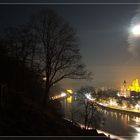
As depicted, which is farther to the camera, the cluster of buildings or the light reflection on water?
the light reflection on water

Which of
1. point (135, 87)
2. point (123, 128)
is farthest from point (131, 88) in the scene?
point (123, 128)

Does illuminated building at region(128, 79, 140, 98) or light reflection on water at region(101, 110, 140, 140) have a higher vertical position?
illuminated building at region(128, 79, 140, 98)

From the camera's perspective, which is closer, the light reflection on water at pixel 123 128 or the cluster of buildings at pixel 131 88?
the cluster of buildings at pixel 131 88

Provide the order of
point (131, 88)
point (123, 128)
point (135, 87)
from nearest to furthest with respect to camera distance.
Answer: point (135, 87) → point (131, 88) → point (123, 128)

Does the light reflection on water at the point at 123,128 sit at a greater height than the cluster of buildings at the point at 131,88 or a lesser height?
lesser

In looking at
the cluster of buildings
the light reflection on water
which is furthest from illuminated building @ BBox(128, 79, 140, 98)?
the light reflection on water

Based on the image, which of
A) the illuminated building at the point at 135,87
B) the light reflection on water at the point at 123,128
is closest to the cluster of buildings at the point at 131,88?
the illuminated building at the point at 135,87

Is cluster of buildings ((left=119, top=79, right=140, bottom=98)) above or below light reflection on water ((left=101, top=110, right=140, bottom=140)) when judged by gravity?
above

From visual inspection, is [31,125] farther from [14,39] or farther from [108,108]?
[108,108]

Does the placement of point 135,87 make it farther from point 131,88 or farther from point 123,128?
point 123,128

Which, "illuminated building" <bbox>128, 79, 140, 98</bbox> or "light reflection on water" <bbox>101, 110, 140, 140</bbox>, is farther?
"light reflection on water" <bbox>101, 110, 140, 140</bbox>

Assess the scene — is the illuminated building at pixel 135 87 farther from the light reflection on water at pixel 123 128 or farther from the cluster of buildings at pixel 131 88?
the light reflection on water at pixel 123 128

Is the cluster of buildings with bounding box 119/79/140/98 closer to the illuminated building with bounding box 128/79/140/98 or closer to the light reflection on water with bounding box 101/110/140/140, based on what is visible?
the illuminated building with bounding box 128/79/140/98

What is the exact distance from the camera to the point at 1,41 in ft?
16.6
